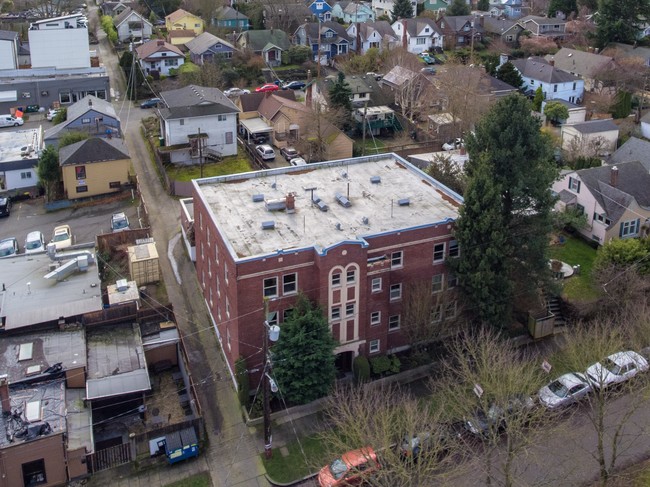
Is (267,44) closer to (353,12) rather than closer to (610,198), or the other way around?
(353,12)

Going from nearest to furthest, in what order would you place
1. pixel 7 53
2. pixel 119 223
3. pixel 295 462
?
pixel 295 462 < pixel 119 223 < pixel 7 53

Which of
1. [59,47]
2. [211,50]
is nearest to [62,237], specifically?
[59,47]

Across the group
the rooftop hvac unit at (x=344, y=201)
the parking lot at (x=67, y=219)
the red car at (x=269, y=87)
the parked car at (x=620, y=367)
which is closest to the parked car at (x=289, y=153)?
the parking lot at (x=67, y=219)

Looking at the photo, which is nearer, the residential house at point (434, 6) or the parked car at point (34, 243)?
the parked car at point (34, 243)

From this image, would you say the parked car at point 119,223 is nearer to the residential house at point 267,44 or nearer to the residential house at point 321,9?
the residential house at point 267,44

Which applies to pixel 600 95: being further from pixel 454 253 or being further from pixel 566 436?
pixel 566 436

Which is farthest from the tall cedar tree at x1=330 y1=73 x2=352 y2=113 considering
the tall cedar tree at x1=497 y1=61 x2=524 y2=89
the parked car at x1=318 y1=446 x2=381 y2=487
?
the parked car at x1=318 y1=446 x2=381 y2=487

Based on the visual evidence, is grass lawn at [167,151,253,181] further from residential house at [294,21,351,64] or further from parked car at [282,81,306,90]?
residential house at [294,21,351,64]
